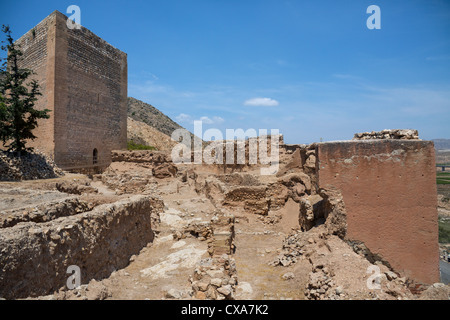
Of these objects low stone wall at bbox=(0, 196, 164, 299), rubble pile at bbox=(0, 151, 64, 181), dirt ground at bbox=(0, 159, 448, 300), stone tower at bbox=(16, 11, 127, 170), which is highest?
stone tower at bbox=(16, 11, 127, 170)

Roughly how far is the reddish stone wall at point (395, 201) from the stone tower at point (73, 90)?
14.0 m

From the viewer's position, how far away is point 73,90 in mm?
15086

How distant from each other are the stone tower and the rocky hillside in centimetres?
2898

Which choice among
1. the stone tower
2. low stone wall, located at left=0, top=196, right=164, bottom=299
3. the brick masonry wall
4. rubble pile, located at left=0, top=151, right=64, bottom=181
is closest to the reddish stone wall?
low stone wall, located at left=0, top=196, right=164, bottom=299

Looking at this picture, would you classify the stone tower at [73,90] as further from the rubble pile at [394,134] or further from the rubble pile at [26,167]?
the rubble pile at [394,134]

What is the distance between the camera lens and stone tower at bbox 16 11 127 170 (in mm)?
13891

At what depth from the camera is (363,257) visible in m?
5.01

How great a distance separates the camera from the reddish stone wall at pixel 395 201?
5047mm

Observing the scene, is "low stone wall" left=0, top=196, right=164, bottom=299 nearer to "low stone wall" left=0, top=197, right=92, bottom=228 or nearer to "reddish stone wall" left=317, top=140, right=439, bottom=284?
"low stone wall" left=0, top=197, right=92, bottom=228

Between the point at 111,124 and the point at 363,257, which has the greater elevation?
the point at 111,124
